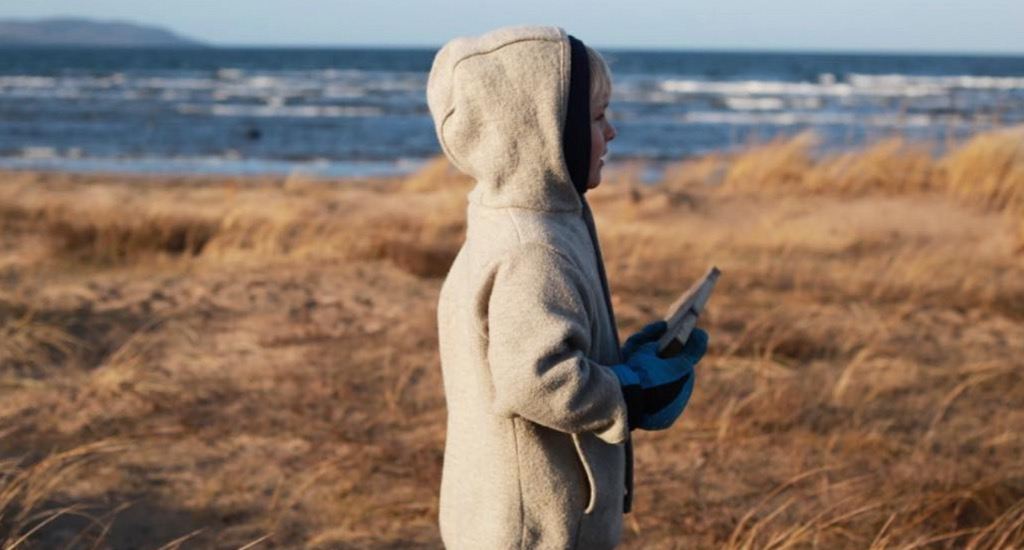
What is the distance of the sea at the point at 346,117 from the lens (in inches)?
795

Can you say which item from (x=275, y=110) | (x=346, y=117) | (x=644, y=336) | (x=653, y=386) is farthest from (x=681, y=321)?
(x=275, y=110)

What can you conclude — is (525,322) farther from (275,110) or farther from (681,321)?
(275,110)

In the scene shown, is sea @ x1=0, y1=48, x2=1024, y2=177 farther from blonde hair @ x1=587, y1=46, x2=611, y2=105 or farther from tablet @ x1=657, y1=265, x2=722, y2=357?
blonde hair @ x1=587, y1=46, x2=611, y2=105

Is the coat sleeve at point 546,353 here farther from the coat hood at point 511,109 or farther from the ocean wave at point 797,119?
the ocean wave at point 797,119

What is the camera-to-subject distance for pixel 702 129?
27.0m

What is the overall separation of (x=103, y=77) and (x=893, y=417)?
158 feet

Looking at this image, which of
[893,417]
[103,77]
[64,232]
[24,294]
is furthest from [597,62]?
[103,77]

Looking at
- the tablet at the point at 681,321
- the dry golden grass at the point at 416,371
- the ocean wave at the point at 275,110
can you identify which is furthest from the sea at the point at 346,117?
the tablet at the point at 681,321

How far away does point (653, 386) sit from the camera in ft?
7.65

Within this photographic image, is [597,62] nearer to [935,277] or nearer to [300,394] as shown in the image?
[300,394]

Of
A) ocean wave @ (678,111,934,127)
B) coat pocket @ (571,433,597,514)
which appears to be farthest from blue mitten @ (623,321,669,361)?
ocean wave @ (678,111,934,127)

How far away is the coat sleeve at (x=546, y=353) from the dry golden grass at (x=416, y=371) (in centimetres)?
149

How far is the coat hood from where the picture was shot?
2.26 metres

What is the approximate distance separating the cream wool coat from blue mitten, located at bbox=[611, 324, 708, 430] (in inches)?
2.0
